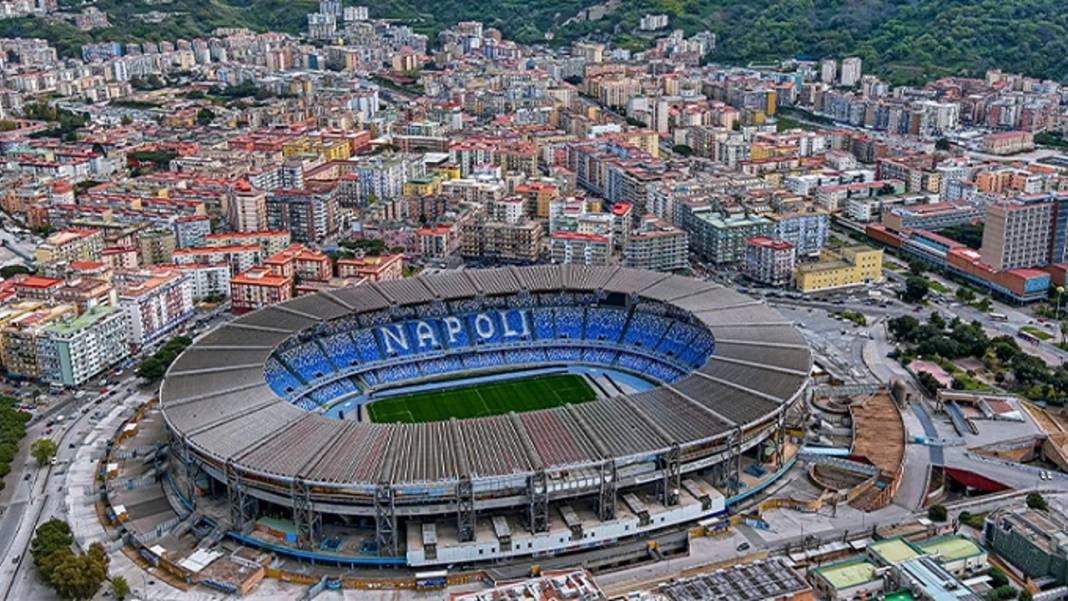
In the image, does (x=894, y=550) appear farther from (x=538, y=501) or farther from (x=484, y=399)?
(x=484, y=399)

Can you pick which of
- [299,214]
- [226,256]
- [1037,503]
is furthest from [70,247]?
[1037,503]

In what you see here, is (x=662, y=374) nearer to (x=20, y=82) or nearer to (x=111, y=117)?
(x=111, y=117)

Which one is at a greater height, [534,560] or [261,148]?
[261,148]

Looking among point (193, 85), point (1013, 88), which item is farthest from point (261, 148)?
point (1013, 88)

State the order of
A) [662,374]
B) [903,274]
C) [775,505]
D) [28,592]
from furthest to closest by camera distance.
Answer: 1. [903,274]
2. [662,374]
3. [775,505]
4. [28,592]

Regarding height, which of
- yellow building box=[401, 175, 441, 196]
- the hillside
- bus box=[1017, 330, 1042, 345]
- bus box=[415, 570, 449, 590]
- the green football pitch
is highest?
the hillside

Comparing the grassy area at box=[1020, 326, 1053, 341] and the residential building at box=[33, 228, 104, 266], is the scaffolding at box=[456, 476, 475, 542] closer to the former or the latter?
the grassy area at box=[1020, 326, 1053, 341]

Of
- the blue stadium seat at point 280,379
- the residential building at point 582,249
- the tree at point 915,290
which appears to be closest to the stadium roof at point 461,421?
the blue stadium seat at point 280,379

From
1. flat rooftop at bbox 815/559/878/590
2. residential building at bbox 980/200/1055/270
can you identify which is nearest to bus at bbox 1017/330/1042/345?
residential building at bbox 980/200/1055/270
